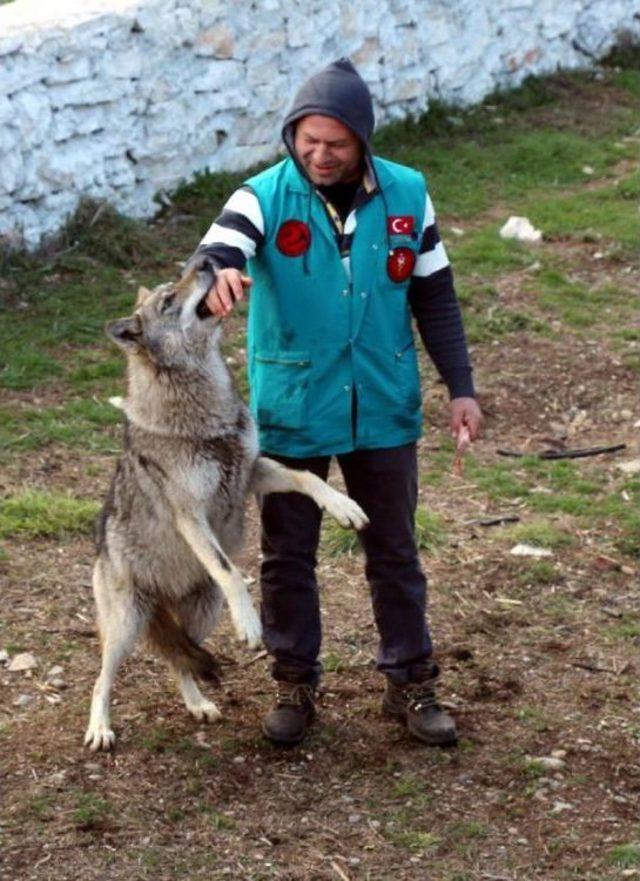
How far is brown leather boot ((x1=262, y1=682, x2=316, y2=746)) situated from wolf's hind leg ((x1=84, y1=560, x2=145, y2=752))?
492 mm

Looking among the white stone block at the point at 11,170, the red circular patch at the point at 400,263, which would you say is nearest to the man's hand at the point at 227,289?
the red circular patch at the point at 400,263

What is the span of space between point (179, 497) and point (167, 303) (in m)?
0.59

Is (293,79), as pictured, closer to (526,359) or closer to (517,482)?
(526,359)

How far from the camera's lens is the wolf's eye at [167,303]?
198 inches

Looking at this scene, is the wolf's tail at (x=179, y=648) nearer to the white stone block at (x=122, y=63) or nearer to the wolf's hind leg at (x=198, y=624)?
the wolf's hind leg at (x=198, y=624)

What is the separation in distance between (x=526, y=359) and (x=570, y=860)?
184 inches

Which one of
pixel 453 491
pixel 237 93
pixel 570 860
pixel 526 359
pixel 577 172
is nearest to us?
pixel 570 860

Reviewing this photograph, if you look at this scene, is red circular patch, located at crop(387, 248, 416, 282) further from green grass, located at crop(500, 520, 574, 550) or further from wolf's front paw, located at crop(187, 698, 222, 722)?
green grass, located at crop(500, 520, 574, 550)

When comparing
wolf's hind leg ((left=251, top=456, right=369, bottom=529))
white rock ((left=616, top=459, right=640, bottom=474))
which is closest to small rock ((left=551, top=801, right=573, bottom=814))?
wolf's hind leg ((left=251, top=456, right=369, bottom=529))

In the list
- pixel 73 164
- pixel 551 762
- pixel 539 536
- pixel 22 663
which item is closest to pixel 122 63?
pixel 73 164

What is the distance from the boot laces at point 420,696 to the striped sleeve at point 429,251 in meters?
1.31

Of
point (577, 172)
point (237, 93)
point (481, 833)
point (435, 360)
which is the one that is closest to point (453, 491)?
point (435, 360)

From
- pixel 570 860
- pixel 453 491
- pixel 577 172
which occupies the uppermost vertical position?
pixel 577 172

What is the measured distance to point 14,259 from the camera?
954 cm
